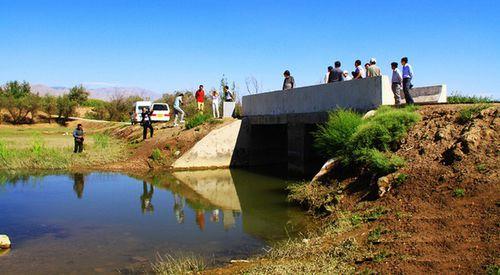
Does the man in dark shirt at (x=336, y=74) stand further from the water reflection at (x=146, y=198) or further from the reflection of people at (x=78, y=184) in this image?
the reflection of people at (x=78, y=184)

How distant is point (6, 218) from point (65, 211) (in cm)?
150

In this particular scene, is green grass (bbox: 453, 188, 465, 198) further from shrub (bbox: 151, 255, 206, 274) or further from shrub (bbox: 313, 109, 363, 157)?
shrub (bbox: 151, 255, 206, 274)

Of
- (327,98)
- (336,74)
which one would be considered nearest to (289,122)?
(327,98)

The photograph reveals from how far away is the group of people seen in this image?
13711 millimetres

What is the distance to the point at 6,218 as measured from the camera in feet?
39.1

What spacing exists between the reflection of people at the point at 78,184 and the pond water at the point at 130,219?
33 millimetres

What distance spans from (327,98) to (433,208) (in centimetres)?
826

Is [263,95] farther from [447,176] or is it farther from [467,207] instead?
[467,207]

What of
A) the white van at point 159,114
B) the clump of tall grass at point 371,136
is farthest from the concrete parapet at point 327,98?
the white van at point 159,114

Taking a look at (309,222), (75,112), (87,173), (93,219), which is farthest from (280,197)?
(75,112)

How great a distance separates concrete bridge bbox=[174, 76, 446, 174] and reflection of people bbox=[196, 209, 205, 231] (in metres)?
A: 5.64

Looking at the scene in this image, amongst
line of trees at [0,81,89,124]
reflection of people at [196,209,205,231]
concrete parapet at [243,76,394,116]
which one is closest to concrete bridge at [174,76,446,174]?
concrete parapet at [243,76,394,116]

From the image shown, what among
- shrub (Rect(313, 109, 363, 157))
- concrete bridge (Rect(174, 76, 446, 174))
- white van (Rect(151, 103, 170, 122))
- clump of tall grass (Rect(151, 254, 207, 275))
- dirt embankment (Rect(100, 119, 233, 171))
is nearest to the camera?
clump of tall grass (Rect(151, 254, 207, 275))

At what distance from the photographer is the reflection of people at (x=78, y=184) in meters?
15.7
